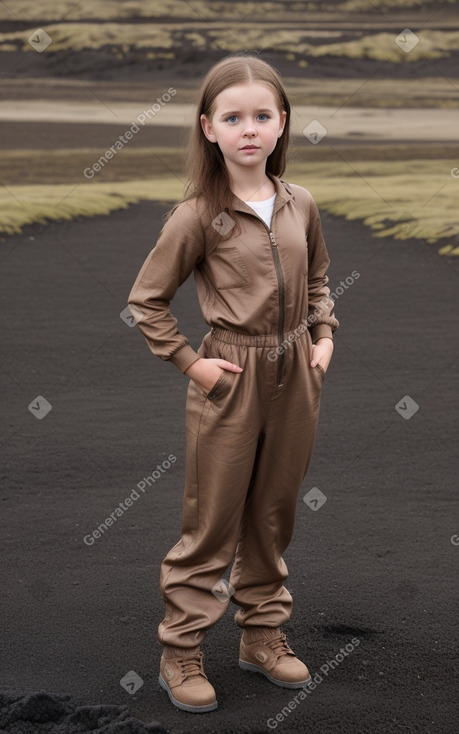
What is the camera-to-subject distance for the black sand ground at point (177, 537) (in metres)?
2.74

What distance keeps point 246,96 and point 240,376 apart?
0.71 metres

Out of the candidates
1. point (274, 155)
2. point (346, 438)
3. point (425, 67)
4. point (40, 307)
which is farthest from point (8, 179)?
point (274, 155)

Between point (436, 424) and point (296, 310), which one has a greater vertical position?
point (296, 310)

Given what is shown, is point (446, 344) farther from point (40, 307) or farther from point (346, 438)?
point (40, 307)

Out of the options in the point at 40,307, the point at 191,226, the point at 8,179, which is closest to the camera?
the point at 191,226

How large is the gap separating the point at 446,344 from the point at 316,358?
4.00 metres

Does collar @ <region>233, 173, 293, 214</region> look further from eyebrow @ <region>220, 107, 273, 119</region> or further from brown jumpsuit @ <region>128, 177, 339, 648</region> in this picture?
eyebrow @ <region>220, 107, 273, 119</region>

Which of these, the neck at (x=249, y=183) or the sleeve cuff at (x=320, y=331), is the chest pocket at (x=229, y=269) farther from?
the sleeve cuff at (x=320, y=331)

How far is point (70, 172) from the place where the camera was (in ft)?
44.5

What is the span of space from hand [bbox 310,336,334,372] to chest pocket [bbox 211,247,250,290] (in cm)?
30

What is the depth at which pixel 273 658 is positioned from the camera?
2822 millimetres

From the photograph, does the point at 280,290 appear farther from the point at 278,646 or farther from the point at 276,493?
the point at 278,646

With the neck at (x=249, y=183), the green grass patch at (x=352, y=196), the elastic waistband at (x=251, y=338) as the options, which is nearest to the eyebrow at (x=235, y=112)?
the neck at (x=249, y=183)

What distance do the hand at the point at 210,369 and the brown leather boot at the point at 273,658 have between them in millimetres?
837
